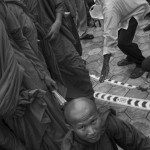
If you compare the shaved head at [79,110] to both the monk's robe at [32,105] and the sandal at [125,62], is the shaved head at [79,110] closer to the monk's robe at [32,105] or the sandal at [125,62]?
the monk's robe at [32,105]

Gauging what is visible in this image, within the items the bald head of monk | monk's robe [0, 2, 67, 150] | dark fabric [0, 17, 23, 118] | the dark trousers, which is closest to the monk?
the bald head of monk

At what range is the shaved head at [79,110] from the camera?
175 cm

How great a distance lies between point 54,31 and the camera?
11.2 feet

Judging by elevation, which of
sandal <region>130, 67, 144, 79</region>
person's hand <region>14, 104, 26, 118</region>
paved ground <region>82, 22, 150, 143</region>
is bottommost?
paved ground <region>82, 22, 150, 143</region>

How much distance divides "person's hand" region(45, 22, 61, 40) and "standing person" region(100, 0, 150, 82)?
0.59 meters

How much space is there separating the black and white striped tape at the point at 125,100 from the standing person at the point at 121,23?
18.0 inches

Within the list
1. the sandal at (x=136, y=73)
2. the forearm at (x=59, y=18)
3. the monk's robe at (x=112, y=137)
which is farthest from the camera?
the sandal at (x=136, y=73)

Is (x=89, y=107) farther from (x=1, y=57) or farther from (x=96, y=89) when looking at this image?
(x=96, y=89)

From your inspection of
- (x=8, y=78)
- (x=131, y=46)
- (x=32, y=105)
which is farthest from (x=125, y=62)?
(x=8, y=78)

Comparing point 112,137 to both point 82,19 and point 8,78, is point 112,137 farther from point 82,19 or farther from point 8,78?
point 82,19

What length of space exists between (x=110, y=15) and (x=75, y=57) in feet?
2.30

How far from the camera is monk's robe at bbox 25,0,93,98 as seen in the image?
3.44 m

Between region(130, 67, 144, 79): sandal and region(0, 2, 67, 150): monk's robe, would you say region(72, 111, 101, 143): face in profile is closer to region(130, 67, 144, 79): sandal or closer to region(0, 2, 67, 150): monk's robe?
region(0, 2, 67, 150): monk's robe

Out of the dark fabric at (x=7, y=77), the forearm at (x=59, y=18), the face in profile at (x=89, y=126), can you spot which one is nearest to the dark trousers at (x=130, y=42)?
the forearm at (x=59, y=18)
